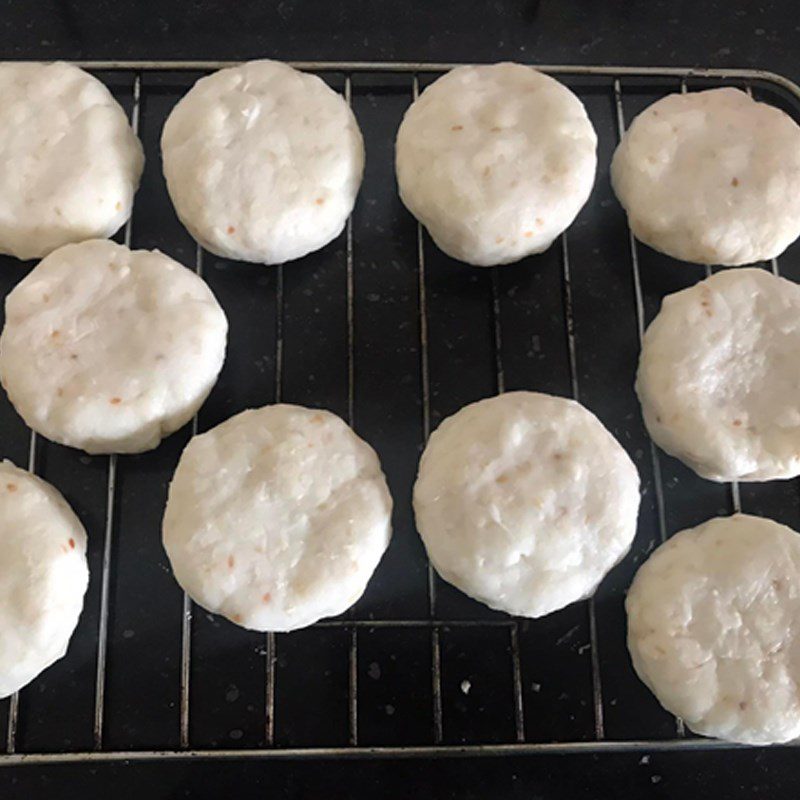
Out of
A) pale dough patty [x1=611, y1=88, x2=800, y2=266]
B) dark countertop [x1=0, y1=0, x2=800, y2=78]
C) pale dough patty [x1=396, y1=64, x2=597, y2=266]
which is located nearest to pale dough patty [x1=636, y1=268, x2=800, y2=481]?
pale dough patty [x1=611, y1=88, x2=800, y2=266]

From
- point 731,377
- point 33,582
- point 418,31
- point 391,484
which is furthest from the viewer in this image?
point 418,31

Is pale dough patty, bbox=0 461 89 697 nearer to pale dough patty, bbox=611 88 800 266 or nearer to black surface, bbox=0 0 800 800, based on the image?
black surface, bbox=0 0 800 800

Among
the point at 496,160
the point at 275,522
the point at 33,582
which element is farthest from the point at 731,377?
the point at 33,582

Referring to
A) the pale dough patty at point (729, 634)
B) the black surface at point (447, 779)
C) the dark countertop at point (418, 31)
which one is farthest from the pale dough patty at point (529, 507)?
the dark countertop at point (418, 31)

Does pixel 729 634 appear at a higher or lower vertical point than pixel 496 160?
lower

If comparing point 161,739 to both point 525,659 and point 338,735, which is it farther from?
point 525,659

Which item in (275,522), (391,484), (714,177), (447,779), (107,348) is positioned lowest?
(447,779)

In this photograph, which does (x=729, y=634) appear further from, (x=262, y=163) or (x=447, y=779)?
(x=262, y=163)

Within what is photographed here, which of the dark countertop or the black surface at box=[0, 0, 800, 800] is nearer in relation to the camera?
the black surface at box=[0, 0, 800, 800]
